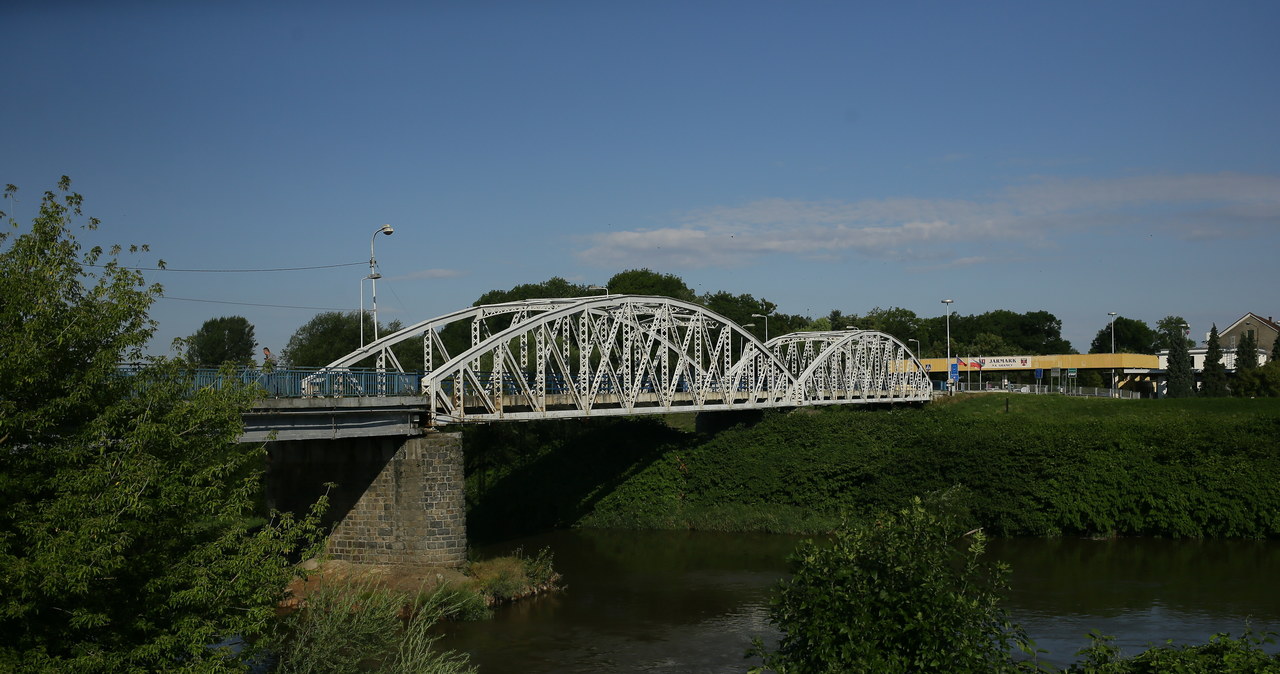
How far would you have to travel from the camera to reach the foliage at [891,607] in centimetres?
1291

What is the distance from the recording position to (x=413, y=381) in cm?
3219

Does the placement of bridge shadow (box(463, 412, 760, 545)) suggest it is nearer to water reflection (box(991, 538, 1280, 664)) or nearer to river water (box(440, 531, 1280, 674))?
river water (box(440, 531, 1280, 674))

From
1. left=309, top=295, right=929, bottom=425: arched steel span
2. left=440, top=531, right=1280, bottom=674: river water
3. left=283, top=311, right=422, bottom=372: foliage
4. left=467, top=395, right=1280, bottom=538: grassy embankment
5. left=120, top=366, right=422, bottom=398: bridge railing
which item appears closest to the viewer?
left=440, top=531, right=1280, bottom=674: river water

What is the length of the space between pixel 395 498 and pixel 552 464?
20118mm

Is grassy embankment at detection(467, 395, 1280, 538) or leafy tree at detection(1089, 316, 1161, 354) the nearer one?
grassy embankment at detection(467, 395, 1280, 538)

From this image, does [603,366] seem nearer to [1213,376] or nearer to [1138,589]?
[1138,589]

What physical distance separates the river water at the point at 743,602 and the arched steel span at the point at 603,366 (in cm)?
579

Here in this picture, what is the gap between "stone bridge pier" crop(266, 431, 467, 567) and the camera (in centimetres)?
3016

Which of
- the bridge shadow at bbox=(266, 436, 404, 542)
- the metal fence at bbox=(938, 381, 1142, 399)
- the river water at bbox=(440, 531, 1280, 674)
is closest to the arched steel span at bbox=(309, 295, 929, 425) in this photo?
the bridge shadow at bbox=(266, 436, 404, 542)

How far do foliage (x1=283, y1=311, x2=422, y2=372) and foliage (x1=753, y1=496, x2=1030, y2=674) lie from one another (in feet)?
177

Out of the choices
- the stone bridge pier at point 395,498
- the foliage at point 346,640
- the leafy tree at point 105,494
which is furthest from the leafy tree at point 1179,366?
the leafy tree at point 105,494

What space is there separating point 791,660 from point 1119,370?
268 feet

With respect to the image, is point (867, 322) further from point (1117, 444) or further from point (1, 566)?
point (1, 566)

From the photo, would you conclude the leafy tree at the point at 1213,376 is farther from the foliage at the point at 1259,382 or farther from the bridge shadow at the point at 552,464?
the bridge shadow at the point at 552,464
